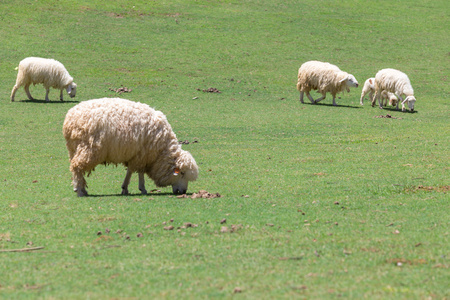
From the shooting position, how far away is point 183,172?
1059 cm

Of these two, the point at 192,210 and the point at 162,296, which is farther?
the point at 192,210

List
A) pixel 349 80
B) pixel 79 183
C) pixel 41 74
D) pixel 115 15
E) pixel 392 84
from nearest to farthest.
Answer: pixel 79 183 < pixel 41 74 < pixel 392 84 < pixel 349 80 < pixel 115 15

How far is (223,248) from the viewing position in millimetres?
6965

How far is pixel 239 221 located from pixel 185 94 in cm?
1846

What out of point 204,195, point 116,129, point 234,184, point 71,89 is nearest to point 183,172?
point 204,195

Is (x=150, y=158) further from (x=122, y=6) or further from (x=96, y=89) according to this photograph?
(x=122, y=6)

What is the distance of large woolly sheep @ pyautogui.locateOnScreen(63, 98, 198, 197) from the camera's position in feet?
32.9

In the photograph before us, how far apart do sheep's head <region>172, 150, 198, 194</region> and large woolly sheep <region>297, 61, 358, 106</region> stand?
16.4 metres

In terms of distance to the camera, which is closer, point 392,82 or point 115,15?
point 392,82

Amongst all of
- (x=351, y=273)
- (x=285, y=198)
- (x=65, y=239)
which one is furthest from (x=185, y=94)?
(x=351, y=273)

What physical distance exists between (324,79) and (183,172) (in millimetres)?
16659

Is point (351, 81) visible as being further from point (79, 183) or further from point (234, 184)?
point (79, 183)

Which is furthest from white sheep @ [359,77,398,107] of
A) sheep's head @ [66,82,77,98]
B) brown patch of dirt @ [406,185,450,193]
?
brown patch of dirt @ [406,185,450,193]

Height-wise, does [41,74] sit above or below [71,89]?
above
